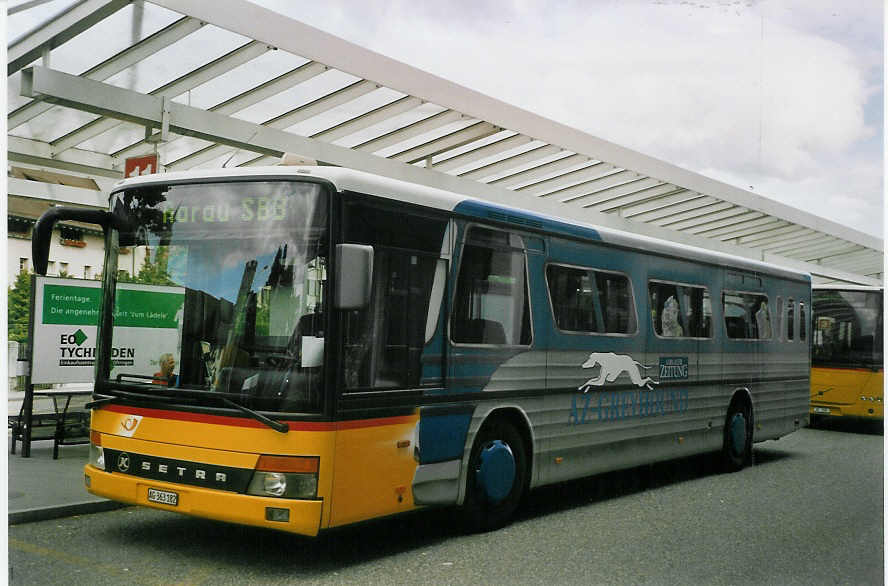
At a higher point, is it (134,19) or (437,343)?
(134,19)

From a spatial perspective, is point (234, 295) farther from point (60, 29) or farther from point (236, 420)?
point (60, 29)

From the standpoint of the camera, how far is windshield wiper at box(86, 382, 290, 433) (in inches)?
245

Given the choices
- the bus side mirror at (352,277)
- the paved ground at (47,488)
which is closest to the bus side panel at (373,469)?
the bus side mirror at (352,277)

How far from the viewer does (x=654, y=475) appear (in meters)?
12.3

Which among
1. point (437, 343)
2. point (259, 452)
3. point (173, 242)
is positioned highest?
point (173, 242)

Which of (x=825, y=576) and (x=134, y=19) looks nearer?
(x=825, y=576)

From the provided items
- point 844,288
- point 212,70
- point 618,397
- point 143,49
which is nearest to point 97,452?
point 618,397

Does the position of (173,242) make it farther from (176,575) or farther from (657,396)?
(657,396)

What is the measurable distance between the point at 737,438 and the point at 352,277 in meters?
7.91

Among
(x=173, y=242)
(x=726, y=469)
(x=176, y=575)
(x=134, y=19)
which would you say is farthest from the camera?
(x=726, y=469)

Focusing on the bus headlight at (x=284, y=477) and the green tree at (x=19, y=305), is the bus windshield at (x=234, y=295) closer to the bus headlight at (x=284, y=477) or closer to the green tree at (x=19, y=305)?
the bus headlight at (x=284, y=477)

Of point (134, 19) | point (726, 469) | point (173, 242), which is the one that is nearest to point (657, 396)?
point (726, 469)

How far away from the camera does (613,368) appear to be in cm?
976

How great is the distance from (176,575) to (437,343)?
2.49 m
